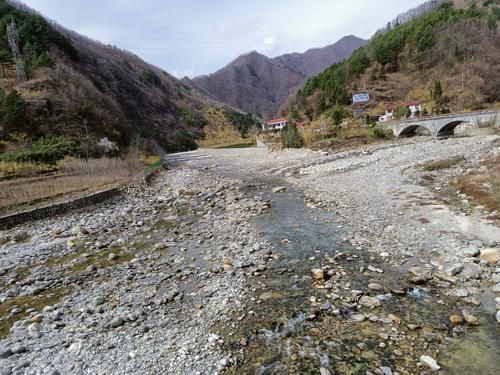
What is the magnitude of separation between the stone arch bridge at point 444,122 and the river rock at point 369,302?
38365 millimetres

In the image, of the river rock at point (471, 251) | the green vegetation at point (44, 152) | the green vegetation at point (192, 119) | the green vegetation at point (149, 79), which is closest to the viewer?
the river rock at point (471, 251)

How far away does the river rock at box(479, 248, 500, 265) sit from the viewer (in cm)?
740

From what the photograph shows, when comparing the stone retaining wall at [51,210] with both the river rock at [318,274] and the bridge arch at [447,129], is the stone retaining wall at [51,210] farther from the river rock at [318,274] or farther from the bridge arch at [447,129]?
the bridge arch at [447,129]

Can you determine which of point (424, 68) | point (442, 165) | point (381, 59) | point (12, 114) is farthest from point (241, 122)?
point (442, 165)

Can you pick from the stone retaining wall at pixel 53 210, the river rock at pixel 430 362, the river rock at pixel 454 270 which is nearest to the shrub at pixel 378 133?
the stone retaining wall at pixel 53 210

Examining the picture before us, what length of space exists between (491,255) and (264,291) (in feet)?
19.3

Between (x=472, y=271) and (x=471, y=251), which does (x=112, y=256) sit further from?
(x=471, y=251)

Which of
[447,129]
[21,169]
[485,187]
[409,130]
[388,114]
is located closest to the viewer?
[485,187]

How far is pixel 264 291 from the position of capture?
731 cm

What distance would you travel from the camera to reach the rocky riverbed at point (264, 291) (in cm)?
520

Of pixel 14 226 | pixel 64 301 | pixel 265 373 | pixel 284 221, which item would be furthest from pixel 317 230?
pixel 14 226

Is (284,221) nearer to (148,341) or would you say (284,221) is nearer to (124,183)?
(148,341)

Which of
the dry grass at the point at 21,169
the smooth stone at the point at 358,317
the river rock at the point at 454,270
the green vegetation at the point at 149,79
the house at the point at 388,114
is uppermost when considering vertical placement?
the green vegetation at the point at 149,79

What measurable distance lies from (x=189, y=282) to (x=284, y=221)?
584cm
